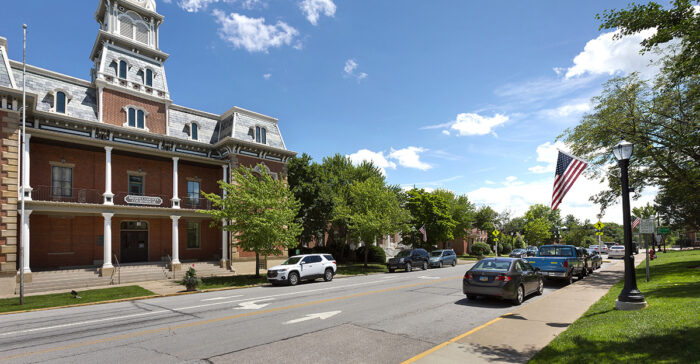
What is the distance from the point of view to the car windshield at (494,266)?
11.6m

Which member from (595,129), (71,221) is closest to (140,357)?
(71,221)

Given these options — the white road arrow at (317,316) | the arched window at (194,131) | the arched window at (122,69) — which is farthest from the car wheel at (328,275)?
the arched window at (122,69)

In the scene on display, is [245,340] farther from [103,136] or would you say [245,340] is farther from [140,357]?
[103,136]

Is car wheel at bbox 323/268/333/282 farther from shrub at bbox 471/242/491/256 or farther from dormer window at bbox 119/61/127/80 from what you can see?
shrub at bbox 471/242/491/256

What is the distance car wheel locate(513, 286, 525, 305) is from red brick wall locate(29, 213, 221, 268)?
2412cm

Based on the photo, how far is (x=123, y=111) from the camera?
24750mm

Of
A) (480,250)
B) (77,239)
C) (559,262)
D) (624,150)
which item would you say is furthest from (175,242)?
(480,250)

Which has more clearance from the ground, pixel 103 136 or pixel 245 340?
pixel 103 136

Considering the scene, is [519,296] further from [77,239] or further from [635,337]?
[77,239]

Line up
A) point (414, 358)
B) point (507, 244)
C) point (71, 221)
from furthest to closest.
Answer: point (507, 244), point (71, 221), point (414, 358)

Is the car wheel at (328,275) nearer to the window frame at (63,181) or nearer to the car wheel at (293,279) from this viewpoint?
the car wheel at (293,279)

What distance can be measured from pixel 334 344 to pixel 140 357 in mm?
3724

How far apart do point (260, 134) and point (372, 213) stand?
11.7 m

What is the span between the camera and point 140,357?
680 cm
